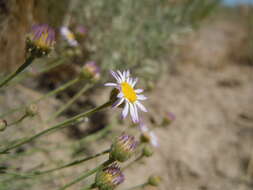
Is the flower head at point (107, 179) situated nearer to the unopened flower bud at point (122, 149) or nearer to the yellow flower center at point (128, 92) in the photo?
the unopened flower bud at point (122, 149)

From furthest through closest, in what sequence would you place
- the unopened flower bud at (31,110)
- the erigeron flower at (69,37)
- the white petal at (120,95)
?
the erigeron flower at (69,37)
the unopened flower bud at (31,110)
the white petal at (120,95)

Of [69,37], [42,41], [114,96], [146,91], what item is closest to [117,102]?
[114,96]

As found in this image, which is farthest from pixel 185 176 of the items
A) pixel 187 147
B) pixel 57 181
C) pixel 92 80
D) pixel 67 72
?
pixel 67 72

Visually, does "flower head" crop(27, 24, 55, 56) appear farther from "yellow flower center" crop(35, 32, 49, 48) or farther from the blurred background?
the blurred background

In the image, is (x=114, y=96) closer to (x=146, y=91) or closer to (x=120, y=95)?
(x=120, y=95)

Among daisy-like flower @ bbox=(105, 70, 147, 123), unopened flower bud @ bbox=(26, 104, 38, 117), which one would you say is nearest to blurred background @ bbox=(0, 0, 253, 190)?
unopened flower bud @ bbox=(26, 104, 38, 117)

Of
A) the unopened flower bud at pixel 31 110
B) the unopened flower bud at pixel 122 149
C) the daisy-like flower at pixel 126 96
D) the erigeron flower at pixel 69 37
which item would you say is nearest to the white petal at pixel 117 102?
the daisy-like flower at pixel 126 96
